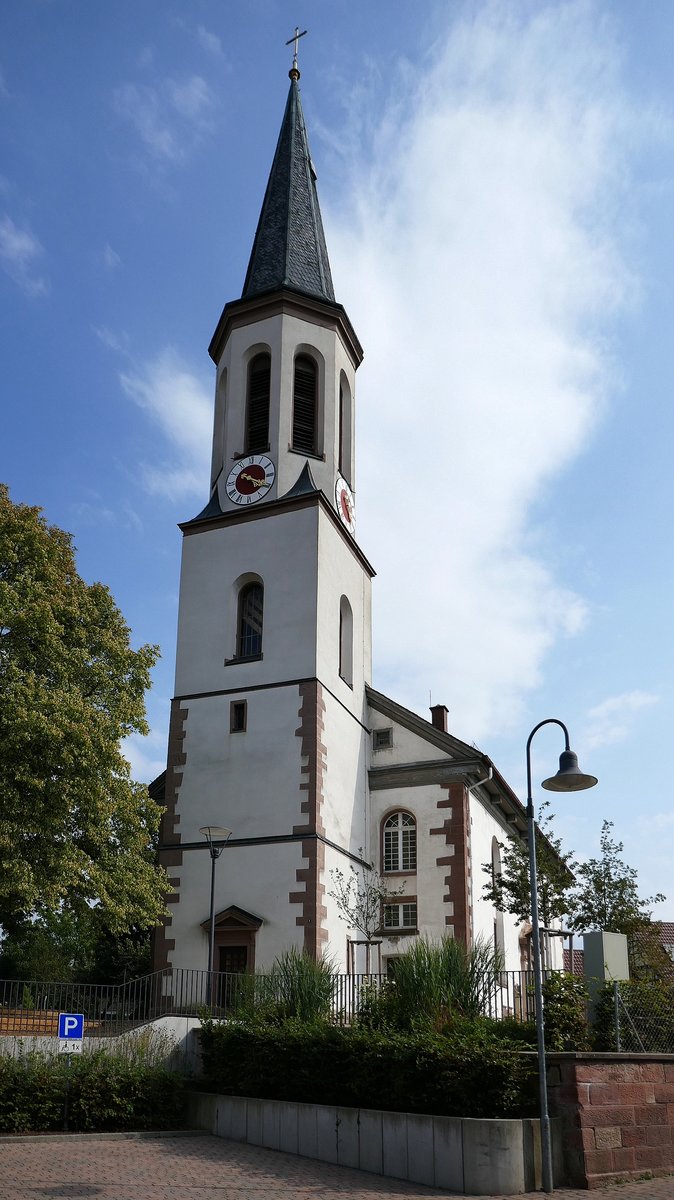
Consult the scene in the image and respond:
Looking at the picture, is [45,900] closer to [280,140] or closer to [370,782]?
[370,782]

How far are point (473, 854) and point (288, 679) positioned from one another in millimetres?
6637

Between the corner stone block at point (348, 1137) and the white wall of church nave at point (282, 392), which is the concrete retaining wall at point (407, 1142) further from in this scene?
the white wall of church nave at point (282, 392)

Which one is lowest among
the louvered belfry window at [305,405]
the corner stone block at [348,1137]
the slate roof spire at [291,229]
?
the corner stone block at [348,1137]

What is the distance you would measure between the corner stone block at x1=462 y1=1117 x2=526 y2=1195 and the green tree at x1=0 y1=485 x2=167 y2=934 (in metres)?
9.51

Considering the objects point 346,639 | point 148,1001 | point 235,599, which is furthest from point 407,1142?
point 346,639

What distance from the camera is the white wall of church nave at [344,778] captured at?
24656 mm

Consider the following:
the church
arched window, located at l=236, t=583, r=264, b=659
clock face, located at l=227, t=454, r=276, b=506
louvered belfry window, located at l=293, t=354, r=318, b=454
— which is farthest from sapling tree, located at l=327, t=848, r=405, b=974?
louvered belfry window, located at l=293, t=354, r=318, b=454

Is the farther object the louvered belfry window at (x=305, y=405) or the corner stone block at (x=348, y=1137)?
the louvered belfry window at (x=305, y=405)

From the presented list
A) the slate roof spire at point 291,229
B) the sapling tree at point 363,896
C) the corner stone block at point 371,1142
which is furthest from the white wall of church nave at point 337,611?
the corner stone block at point 371,1142

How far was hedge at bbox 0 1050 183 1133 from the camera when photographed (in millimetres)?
14719

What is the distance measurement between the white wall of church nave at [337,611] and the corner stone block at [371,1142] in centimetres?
1227

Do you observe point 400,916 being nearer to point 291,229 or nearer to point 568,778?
point 568,778

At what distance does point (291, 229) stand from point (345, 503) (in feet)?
30.6

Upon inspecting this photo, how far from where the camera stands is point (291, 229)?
32.9 metres
